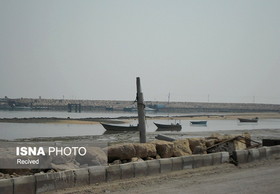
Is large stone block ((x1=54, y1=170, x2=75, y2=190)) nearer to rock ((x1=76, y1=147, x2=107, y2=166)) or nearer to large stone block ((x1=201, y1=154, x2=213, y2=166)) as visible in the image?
rock ((x1=76, y1=147, x2=107, y2=166))

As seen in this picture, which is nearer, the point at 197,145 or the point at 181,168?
the point at 181,168

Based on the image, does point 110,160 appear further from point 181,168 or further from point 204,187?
point 204,187

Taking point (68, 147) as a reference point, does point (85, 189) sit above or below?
below

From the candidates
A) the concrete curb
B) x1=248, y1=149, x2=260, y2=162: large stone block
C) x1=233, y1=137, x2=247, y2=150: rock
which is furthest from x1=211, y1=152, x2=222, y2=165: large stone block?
x1=233, y1=137, x2=247, y2=150: rock

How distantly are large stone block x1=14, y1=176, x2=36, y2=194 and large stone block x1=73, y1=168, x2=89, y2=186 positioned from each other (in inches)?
41.3

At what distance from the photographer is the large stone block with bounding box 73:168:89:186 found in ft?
27.5

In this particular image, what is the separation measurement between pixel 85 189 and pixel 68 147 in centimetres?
215

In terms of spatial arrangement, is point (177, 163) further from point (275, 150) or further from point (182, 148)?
point (275, 150)

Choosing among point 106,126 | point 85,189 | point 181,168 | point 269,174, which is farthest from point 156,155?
point 106,126

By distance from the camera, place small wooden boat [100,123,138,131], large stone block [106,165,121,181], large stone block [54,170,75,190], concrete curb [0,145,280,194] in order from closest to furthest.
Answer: concrete curb [0,145,280,194], large stone block [54,170,75,190], large stone block [106,165,121,181], small wooden boat [100,123,138,131]

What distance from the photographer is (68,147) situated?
33.3ft

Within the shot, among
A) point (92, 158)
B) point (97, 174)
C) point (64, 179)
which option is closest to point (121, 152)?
point (92, 158)

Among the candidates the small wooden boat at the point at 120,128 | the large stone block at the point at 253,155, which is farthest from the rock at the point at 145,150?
the small wooden boat at the point at 120,128

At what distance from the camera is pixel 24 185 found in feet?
24.4
